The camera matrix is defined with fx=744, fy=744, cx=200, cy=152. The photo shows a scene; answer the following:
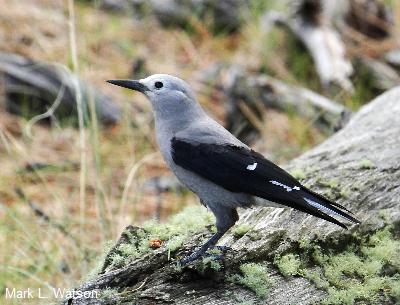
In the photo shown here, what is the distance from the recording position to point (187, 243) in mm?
3283

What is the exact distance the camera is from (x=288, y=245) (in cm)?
329

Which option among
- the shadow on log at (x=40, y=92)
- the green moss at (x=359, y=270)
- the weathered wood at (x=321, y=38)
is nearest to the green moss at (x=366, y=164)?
the green moss at (x=359, y=270)

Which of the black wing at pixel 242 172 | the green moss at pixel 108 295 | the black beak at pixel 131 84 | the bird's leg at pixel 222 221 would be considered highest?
the black beak at pixel 131 84

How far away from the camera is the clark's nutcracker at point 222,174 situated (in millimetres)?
3100

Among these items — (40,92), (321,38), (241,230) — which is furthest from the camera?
(321,38)

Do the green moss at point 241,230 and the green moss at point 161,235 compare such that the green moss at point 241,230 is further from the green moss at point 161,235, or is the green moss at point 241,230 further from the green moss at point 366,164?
the green moss at point 366,164

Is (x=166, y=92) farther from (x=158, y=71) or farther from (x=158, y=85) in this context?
(x=158, y=71)

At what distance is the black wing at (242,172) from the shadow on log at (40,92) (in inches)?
129

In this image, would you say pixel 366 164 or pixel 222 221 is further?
pixel 366 164

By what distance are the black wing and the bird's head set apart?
0.75ft

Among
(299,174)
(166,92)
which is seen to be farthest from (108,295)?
(299,174)

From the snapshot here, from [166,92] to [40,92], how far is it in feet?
10.4

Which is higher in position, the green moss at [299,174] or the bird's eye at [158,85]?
the bird's eye at [158,85]

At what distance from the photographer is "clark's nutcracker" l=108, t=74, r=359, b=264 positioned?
3100mm
